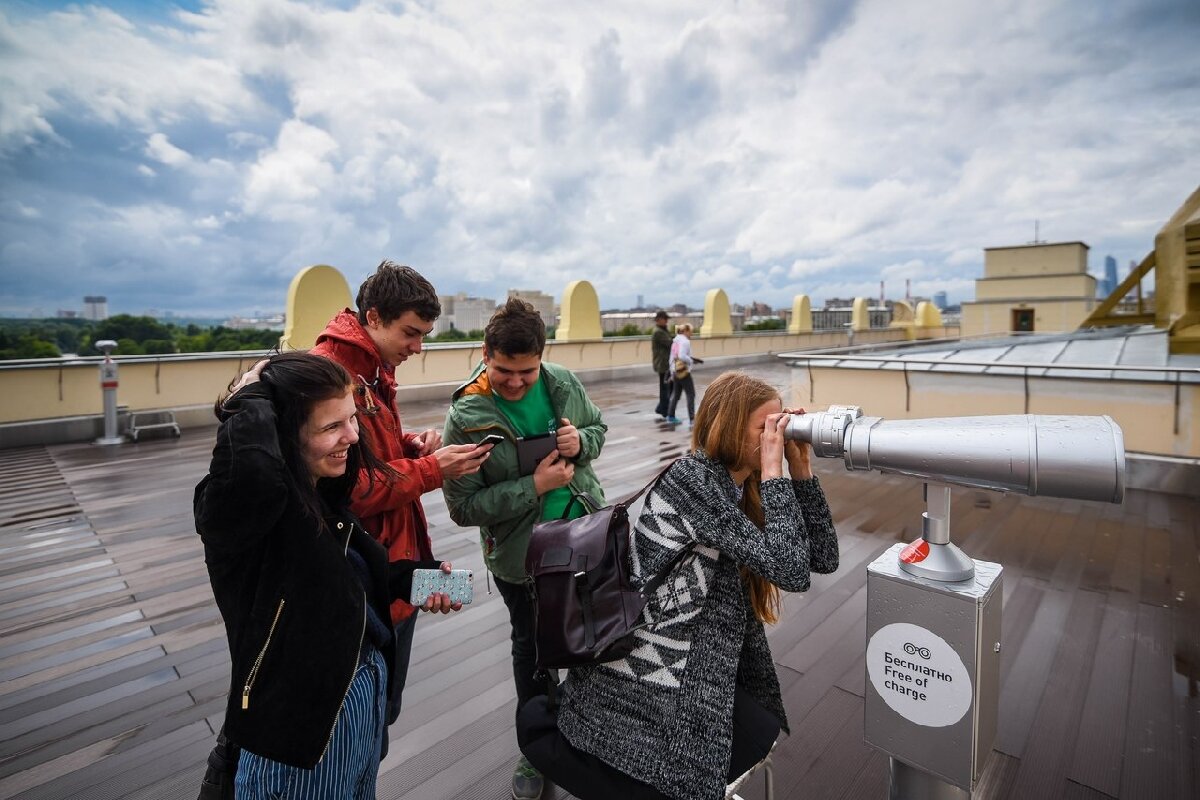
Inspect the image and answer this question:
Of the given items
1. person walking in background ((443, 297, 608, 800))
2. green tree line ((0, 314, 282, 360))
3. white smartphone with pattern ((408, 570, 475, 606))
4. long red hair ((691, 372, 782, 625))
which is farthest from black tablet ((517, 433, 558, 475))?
green tree line ((0, 314, 282, 360))

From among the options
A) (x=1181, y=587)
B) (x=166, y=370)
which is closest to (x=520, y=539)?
A: (x=1181, y=587)

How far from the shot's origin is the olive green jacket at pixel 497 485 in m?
2.13

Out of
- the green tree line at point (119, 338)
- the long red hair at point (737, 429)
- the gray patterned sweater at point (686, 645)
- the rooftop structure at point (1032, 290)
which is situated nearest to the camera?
the gray patterned sweater at point (686, 645)

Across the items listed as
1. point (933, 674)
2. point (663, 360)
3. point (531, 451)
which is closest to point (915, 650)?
point (933, 674)

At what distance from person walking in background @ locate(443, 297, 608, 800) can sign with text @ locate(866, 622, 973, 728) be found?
3.68 feet

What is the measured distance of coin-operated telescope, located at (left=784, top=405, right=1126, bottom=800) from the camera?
3.85ft

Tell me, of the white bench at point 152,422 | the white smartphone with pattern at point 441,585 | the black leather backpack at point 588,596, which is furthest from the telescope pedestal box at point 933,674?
the white bench at point 152,422

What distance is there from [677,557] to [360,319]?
4.66 ft

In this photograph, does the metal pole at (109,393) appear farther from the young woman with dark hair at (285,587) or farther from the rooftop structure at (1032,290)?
the rooftop structure at (1032,290)

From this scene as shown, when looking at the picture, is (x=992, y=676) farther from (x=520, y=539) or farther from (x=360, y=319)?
(x=360, y=319)

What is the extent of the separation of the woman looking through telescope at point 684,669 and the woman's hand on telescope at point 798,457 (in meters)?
0.11

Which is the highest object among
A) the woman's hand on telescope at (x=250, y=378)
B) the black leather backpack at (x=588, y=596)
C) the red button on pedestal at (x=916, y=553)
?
the woman's hand on telescope at (x=250, y=378)

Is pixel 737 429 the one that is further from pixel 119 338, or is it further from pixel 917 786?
pixel 119 338

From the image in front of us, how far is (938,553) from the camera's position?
4.43 feet
